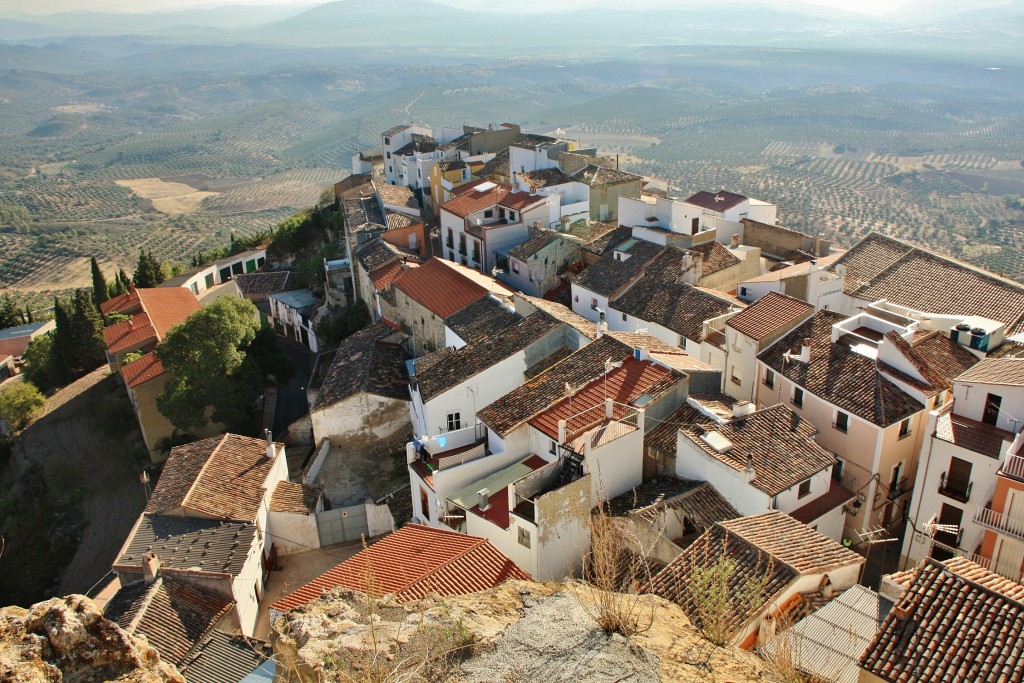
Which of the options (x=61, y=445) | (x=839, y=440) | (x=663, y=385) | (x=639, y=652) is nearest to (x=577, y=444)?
(x=663, y=385)

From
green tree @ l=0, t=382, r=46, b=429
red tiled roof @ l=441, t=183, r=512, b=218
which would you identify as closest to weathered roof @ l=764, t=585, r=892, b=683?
red tiled roof @ l=441, t=183, r=512, b=218

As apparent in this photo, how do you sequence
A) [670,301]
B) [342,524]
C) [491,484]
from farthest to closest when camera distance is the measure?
[670,301] < [342,524] < [491,484]

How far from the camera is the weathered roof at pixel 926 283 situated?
1148 inches

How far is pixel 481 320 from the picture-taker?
30.5 m

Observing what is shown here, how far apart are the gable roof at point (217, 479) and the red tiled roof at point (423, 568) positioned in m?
5.76

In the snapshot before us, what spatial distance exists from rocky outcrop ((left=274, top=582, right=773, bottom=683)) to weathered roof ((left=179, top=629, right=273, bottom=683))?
23.2 ft

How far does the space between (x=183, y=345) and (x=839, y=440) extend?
2588cm

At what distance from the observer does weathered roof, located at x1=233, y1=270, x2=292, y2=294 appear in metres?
50.3

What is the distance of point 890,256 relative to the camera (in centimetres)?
3403

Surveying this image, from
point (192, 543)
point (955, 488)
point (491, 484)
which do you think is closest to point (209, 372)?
point (192, 543)

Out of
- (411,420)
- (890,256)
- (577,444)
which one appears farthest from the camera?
(890,256)

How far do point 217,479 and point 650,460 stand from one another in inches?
546

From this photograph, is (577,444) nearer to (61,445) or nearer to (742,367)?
(742,367)

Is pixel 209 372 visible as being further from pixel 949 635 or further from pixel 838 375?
pixel 949 635
